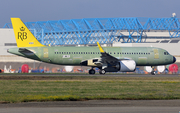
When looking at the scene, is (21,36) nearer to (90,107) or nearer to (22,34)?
(22,34)

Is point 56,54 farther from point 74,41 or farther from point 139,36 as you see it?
point 74,41

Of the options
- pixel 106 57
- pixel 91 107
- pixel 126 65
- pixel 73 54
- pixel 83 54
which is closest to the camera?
pixel 91 107

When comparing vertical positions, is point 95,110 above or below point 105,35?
below

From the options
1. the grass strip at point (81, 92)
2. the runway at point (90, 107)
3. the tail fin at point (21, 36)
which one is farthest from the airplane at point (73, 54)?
the runway at point (90, 107)

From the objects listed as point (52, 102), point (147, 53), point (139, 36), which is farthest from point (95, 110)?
point (139, 36)

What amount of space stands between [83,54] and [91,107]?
27921 millimetres

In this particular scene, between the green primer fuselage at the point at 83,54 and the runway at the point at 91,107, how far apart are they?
25.8m

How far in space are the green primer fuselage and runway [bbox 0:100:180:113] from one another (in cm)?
2575

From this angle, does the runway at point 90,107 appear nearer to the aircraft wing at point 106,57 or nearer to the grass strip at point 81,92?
the grass strip at point 81,92

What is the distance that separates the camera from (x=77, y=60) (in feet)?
139

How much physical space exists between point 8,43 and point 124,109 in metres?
92.9

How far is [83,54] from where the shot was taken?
42.7m

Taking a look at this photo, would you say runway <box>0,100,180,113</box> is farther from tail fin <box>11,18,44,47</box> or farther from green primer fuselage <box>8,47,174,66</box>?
tail fin <box>11,18,44,47</box>

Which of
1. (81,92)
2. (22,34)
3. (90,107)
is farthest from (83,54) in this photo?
(90,107)
